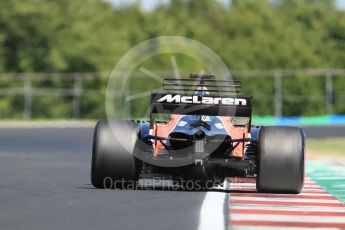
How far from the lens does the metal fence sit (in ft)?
174

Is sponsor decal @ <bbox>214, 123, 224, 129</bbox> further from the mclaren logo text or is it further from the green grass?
the green grass

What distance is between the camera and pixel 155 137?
47.6 feet

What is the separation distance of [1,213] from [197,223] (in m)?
2.12

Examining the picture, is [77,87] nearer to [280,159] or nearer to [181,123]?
[181,123]

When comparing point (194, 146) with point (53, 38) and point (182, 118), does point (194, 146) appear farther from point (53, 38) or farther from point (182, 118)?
point (53, 38)

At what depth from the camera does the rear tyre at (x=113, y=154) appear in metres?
14.4

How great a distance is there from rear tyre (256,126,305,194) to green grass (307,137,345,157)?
1557cm

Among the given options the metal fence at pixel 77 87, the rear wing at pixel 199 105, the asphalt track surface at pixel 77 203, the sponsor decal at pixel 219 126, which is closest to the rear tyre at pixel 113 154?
the asphalt track surface at pixel 77 203

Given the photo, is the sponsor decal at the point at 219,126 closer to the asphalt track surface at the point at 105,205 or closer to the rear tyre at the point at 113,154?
the asphalt track surface at the point at 105,205

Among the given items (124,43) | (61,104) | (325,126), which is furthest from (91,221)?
(124,43)

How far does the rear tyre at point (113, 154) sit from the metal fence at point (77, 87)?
36376 millimetres

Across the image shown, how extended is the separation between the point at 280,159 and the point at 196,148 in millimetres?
Answer: 1181

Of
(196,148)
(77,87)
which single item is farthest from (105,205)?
(77,87)

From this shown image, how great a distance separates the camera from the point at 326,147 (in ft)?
115
